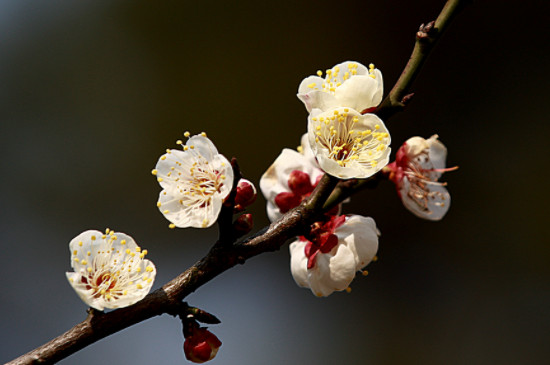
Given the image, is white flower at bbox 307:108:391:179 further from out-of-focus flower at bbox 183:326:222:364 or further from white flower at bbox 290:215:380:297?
out-of-focus flower at bbox 183:326:222:364

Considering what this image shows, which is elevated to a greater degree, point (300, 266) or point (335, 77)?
point (335, 77)

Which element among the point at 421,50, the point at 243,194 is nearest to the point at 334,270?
the point at 243,194

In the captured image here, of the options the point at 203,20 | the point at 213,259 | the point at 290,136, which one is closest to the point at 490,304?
the point at 290,136

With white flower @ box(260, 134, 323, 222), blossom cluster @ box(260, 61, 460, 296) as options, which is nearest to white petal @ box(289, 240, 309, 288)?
blossom cluster @ box(260, 61, 460, 296)

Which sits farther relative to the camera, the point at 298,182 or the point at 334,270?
the point at 298,182

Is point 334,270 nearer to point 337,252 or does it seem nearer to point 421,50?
point 337,252

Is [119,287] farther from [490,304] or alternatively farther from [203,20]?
[490,304]
